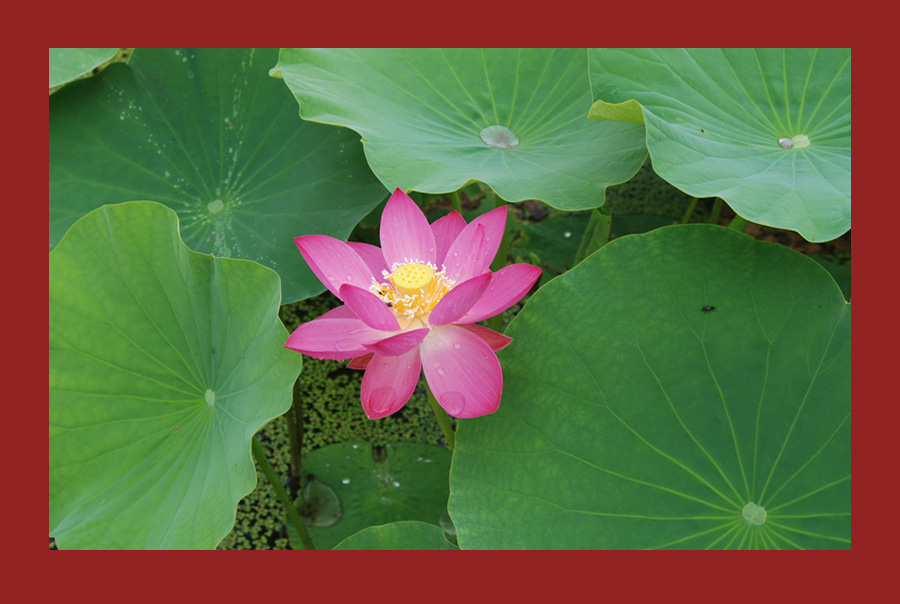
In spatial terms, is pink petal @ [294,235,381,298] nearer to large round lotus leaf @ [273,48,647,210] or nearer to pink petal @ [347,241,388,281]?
pink petal @ [347,241,388,281]

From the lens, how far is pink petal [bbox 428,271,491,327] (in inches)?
37.8

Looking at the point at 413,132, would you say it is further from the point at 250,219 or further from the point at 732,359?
the point at 732,359

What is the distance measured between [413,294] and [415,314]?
3 cm

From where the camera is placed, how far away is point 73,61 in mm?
1633

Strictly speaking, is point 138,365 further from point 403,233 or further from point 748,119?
point 748,119

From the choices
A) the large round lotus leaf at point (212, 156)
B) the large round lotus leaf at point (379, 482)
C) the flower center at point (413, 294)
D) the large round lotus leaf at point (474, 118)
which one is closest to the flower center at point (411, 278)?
the flower center at point (413, 294)

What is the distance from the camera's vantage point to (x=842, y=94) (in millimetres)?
1400

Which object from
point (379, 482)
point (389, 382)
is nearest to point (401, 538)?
point (389, 382)

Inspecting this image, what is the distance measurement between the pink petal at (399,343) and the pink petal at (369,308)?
3 cm

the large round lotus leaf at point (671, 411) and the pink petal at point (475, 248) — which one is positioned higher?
the pink petal at point (475, 248)

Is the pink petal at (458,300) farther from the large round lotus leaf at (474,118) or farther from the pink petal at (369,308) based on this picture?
the large round lotus leaf at (474,118)

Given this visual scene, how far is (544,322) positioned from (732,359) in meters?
0.32

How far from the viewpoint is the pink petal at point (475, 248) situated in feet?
3.54

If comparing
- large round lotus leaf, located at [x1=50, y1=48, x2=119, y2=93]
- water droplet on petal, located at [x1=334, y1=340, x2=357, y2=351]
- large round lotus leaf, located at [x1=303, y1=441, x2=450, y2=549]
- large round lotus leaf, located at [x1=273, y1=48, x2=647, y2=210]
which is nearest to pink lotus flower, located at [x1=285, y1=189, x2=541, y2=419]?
water droplet on petal, located at [x1=334, y1=340, x2=357, y2=351]
